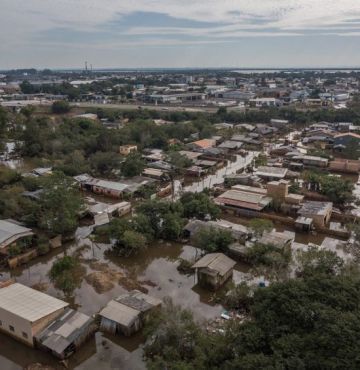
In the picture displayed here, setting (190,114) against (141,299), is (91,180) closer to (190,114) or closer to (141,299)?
(141,299)

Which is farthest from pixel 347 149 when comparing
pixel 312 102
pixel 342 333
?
pixel 312 102

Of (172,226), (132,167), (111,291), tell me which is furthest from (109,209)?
(111,291)

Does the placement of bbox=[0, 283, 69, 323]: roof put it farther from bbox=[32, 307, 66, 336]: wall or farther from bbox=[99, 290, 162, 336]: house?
bbox=[99, 290, 162, 336]: house

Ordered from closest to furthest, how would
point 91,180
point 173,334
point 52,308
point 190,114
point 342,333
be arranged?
point 342,333 → point 173,334 → point 52,308 → point 91,180 → point 190,114

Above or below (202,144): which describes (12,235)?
below

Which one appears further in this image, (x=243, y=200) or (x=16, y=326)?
(x=243, y=200)

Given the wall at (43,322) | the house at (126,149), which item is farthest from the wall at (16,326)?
the house at (126,149)

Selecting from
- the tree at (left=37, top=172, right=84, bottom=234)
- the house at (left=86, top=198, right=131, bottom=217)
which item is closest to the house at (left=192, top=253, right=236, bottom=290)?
the tree at (left=37, top=172, right=84, bottom=234)

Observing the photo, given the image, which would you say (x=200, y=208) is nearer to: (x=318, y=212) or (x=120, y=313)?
(x=318, y=212)

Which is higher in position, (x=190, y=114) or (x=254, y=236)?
(x=190, y=114)
